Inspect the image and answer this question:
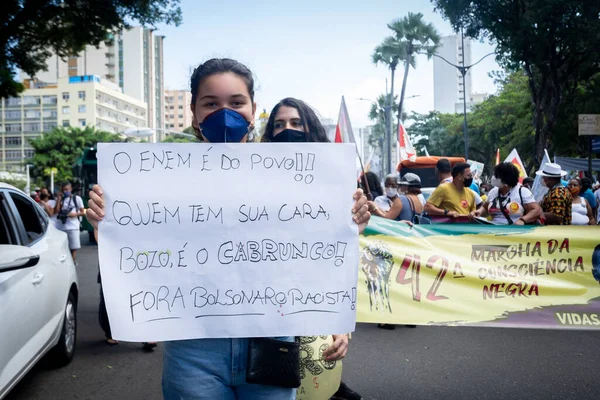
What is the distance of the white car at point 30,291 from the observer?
3297 mm

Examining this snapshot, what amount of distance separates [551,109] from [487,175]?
38.1 m

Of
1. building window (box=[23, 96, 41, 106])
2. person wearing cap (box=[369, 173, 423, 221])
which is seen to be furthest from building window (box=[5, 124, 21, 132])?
person wearing cap (box=[369, 173, 423, 221])

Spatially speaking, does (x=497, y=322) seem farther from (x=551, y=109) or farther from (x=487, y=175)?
(x=487, y=175)

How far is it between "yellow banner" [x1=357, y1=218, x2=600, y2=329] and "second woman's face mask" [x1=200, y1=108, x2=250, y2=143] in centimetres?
275

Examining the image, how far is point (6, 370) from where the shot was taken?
11.1 ft

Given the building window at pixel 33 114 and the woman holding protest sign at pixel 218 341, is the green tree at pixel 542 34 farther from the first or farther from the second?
the building window at pixel 33 114

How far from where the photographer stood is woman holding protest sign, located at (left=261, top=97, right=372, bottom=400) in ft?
7.39

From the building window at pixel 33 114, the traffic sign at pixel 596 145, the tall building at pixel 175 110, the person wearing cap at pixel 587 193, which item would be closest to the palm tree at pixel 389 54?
the traffic sign at pixel 596 145

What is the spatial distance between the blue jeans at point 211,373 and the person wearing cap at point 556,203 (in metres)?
6.19

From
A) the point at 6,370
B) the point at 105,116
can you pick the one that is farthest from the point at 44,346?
the point at 105,116

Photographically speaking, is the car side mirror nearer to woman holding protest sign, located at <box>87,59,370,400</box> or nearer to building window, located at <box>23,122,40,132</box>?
woman holding protest sign, located at <box>87,59,370,400</box>

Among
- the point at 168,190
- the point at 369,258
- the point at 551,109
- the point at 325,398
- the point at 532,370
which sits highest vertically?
the point at 551,109

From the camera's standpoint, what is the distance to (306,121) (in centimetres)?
276

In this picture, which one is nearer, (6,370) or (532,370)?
(6,370)
